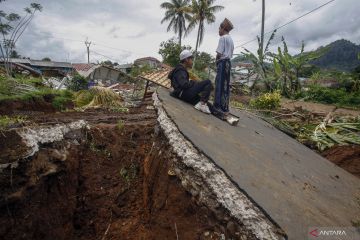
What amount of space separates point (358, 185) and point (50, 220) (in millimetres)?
3513

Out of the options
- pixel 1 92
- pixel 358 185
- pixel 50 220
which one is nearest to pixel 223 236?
pixel 50 220

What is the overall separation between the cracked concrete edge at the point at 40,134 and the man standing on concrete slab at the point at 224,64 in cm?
210

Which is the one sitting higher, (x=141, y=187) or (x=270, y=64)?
(x=270, y=64)

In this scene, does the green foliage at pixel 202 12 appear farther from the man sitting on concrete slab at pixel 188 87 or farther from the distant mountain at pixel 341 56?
the distant mountain at pixel 341 56

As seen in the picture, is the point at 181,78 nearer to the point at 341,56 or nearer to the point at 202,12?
the point at 202,12

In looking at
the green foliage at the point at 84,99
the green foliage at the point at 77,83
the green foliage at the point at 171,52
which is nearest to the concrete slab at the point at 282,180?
the green foliage at the point at 84,99

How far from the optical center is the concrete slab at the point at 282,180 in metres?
1.91

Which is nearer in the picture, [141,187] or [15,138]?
[15,138]

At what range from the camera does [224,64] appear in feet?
13.6

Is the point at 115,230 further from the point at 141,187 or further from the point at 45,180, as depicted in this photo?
the point at 45,180

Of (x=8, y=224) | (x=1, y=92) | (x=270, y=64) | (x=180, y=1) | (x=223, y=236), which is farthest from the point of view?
(x=180, y=1)

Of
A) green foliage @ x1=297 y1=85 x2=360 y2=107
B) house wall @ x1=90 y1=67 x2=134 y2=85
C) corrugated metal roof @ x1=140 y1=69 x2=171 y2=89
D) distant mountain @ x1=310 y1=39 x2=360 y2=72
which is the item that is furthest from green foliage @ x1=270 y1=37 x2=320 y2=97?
distant mountain @ x1=310 y1=39 x2=360 y2=72

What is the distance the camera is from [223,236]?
5.87ft

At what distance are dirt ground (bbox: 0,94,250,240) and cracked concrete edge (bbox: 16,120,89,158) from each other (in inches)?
2.4
